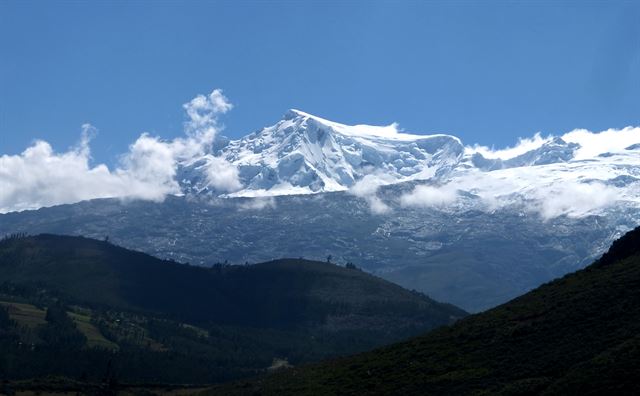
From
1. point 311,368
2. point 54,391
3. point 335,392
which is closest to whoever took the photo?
point 335,392

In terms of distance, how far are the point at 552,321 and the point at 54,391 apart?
10077 centimetres

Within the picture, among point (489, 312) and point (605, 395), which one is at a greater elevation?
point (489, 312)

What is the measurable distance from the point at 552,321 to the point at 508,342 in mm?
5504

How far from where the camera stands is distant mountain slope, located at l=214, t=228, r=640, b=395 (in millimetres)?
85750

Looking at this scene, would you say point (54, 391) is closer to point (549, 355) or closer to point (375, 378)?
point (375, 378)

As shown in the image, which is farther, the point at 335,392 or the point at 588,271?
the point at 588,271

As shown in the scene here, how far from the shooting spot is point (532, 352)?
10094 centimetres

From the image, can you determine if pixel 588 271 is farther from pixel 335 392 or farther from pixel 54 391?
pixel 54 391

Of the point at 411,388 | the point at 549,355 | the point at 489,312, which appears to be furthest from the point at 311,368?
the point at 549,355

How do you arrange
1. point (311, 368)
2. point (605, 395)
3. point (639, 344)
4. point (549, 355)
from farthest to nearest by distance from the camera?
point (311, 368)
point (549, 355)
point (639, 344)
point (605, 395)

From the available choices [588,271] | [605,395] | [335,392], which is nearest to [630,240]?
[588,271]

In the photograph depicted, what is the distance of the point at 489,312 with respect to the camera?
445 feet

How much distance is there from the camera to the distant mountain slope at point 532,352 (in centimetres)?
8575

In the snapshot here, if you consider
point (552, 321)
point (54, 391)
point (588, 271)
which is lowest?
point (54, 391)
